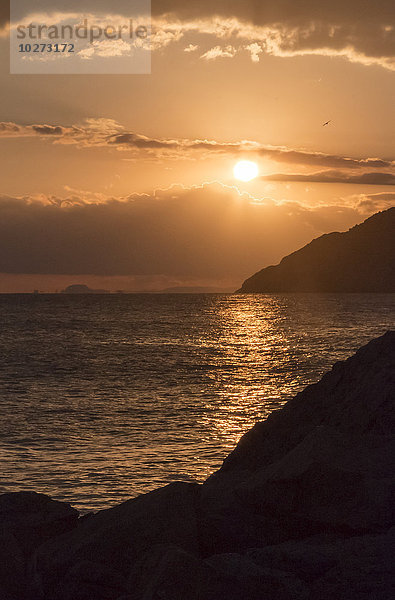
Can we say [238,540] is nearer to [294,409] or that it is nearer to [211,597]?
[211,597]

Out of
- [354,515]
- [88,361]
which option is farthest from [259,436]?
[88,361]

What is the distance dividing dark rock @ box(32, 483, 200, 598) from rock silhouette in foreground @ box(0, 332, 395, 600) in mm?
16

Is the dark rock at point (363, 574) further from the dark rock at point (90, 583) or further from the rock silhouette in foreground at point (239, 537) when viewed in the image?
the dark rock at point (90, 583)

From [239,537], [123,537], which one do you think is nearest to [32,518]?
[123,537]

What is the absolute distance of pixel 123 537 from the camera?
8.99 m

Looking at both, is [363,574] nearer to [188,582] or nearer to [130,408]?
[188,582]

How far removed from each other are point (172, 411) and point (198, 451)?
7.53m

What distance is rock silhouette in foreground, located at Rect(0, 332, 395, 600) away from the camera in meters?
6.92

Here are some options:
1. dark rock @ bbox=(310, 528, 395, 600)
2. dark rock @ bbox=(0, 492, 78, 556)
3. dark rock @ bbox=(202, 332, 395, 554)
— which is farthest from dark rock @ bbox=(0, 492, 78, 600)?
dark rock @ bbox=(310, 528, 395, 600)

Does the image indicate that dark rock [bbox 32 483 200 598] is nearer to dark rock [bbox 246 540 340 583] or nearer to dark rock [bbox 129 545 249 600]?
dark rock [bbox 246 540 340 583]

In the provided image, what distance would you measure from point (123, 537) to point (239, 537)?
155 centimetres

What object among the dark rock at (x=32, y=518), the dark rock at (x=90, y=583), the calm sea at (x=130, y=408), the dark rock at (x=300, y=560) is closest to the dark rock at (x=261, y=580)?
the dark rock at (x=300, y=560)

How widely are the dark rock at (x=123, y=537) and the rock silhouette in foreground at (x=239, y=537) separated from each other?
16 mm

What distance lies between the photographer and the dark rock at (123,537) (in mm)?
8766
